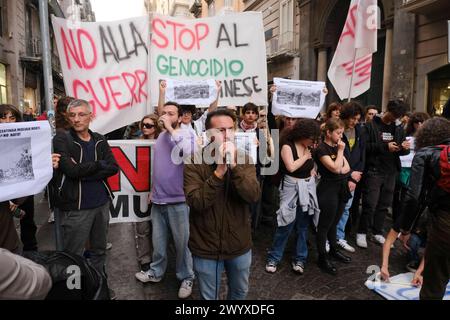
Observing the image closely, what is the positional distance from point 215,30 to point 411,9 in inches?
293

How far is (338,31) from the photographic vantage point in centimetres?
1461

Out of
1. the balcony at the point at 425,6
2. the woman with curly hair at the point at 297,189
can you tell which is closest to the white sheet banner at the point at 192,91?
the woman with curly hair at the point at 297,189

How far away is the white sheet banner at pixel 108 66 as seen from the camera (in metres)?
3.40

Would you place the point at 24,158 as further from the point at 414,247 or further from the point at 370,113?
the point at 370,113

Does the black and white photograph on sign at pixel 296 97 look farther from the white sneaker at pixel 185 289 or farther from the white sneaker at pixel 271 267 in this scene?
the white sneaker at pixel 185 289

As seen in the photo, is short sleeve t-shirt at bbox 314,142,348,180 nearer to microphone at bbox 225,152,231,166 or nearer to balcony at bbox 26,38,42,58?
microphone at bbox 225,152,231,166

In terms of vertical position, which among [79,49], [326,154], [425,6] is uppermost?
[425,6]

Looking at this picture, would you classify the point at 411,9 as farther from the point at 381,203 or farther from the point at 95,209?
the point at 95,209

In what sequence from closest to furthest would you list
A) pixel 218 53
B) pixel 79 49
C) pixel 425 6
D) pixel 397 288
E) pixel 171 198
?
pixel 171 198 < pixel 397 288 < pixel 79 49 < pixel 218 53 < pixel 425 6

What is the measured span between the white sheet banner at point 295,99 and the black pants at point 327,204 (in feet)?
3.77

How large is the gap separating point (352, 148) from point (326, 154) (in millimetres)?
739

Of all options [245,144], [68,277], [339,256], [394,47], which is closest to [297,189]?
[339,256]

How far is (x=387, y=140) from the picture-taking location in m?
4.47

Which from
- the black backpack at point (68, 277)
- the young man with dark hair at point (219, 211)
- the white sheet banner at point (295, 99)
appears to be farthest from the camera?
the white sheet banner at point (295, 99)
